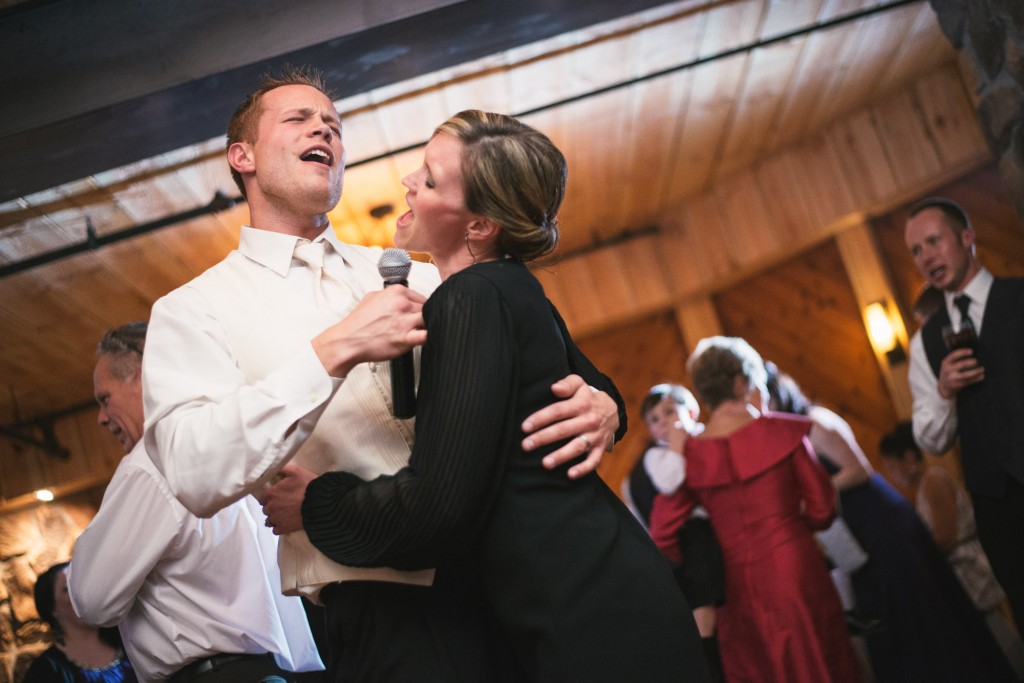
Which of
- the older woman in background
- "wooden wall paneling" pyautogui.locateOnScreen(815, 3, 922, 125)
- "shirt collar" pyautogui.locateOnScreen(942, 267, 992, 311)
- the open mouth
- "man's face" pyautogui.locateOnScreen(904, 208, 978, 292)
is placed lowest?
the older woman in background

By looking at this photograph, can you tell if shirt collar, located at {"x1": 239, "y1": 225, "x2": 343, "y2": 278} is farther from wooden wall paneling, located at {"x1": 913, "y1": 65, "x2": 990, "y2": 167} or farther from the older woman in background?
wooden wall paneling, located at {"x1": 913, "y1": 65, "x2": 990, "y2": 167}

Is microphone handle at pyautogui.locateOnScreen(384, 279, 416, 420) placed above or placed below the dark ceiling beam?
below

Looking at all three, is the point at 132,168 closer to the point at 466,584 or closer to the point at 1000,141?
the point at 466,584

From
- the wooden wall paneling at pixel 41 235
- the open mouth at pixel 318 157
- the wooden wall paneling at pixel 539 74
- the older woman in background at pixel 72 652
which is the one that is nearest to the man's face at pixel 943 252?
the wooden wall paneling at pixel 539 74

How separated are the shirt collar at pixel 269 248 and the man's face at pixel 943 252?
249cm

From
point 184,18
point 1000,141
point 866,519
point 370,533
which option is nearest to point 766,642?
point 866,519

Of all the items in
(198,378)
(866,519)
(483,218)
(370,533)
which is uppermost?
(483,218)

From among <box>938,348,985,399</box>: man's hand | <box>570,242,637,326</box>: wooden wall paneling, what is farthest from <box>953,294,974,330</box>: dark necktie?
<box>570,242,637,326</box>: wooden wall paneling

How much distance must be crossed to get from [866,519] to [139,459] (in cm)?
310

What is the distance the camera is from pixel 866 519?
4.08 meters

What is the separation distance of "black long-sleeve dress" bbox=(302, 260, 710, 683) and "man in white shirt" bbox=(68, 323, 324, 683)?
2.73ft

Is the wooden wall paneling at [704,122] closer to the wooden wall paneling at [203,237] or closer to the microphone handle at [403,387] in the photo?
the wooden wall paneling at [203,237]

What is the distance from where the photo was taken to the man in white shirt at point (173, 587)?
81.8 inches

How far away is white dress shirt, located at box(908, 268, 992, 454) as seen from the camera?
3297 mm
